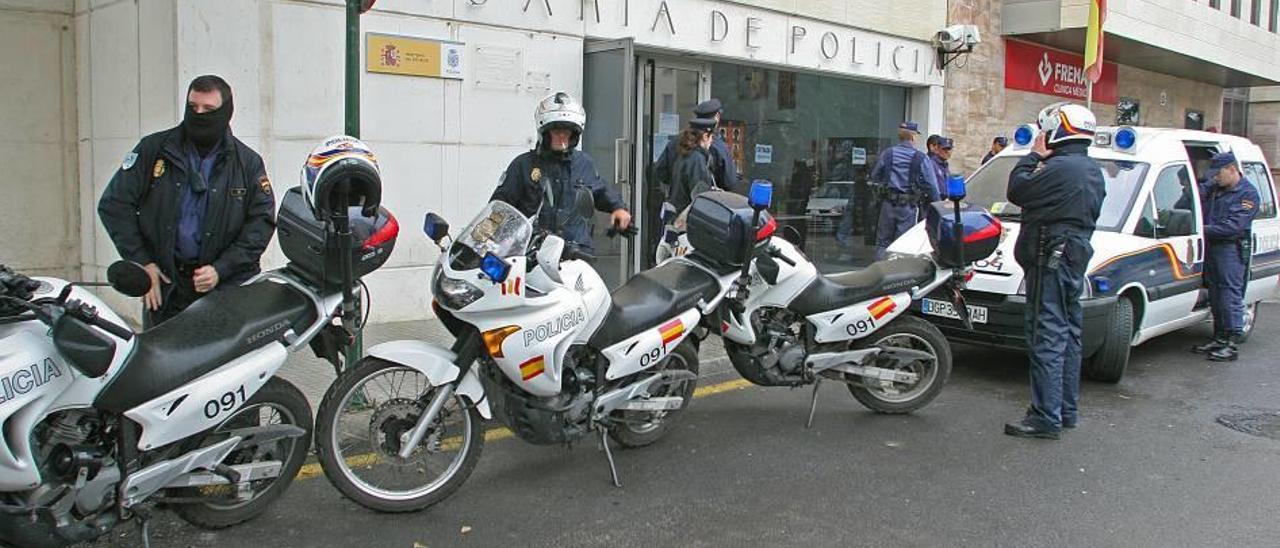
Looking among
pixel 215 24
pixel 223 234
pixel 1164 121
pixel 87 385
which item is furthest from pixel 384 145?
pixel 1164 121

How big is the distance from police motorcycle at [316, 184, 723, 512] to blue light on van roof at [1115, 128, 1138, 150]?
16.4ft

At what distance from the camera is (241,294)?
12.5 feet

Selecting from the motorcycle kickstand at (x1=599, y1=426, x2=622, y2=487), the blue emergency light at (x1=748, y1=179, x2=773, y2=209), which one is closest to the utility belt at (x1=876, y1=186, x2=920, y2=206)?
the blue emergency light at (x1=748, y1=179, x2=773, y2=209)

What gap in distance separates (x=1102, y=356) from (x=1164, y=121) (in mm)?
16171

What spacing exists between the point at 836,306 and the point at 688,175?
2.38 metres

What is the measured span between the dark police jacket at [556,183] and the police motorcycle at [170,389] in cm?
135

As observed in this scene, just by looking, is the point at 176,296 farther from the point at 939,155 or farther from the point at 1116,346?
the point at 939,155

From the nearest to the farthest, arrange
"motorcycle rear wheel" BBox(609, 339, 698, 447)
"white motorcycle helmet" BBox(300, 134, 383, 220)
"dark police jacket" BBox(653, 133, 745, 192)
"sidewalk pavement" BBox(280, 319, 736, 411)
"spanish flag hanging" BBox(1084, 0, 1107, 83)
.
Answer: "white motorcycle helmet" BBox(300, 134, 383, 220)
"motorcycle rear wheel" BBox(609, 339, 698, 447)
"sidewalk pavement" BBox(280, 319, 736, 411)
"dark police jacket" BBox(653, 133, 745, 192)
"spanish flag hanging" BBox(1084, 0, 1107, 83)

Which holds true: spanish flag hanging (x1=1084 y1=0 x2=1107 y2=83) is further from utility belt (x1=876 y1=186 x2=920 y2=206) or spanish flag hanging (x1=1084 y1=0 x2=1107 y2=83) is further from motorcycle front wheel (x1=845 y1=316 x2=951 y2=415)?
motorcycle front wheel (x1=845 y1=316 x2=951 y2=415)

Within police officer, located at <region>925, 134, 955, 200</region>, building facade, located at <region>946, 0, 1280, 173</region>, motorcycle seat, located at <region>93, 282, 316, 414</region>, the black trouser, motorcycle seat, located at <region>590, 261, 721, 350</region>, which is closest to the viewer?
motorcycle seat, located at <region>93, 282, 316, 414</region>

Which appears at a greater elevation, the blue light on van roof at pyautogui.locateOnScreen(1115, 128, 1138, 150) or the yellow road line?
the blue light on van roof at pyautogui.locateOnScreen(1115, 128, 1138, 150)

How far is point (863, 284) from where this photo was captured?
564 cm

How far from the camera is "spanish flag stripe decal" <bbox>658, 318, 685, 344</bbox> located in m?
4.82

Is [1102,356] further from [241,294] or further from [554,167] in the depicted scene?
[241,294]
